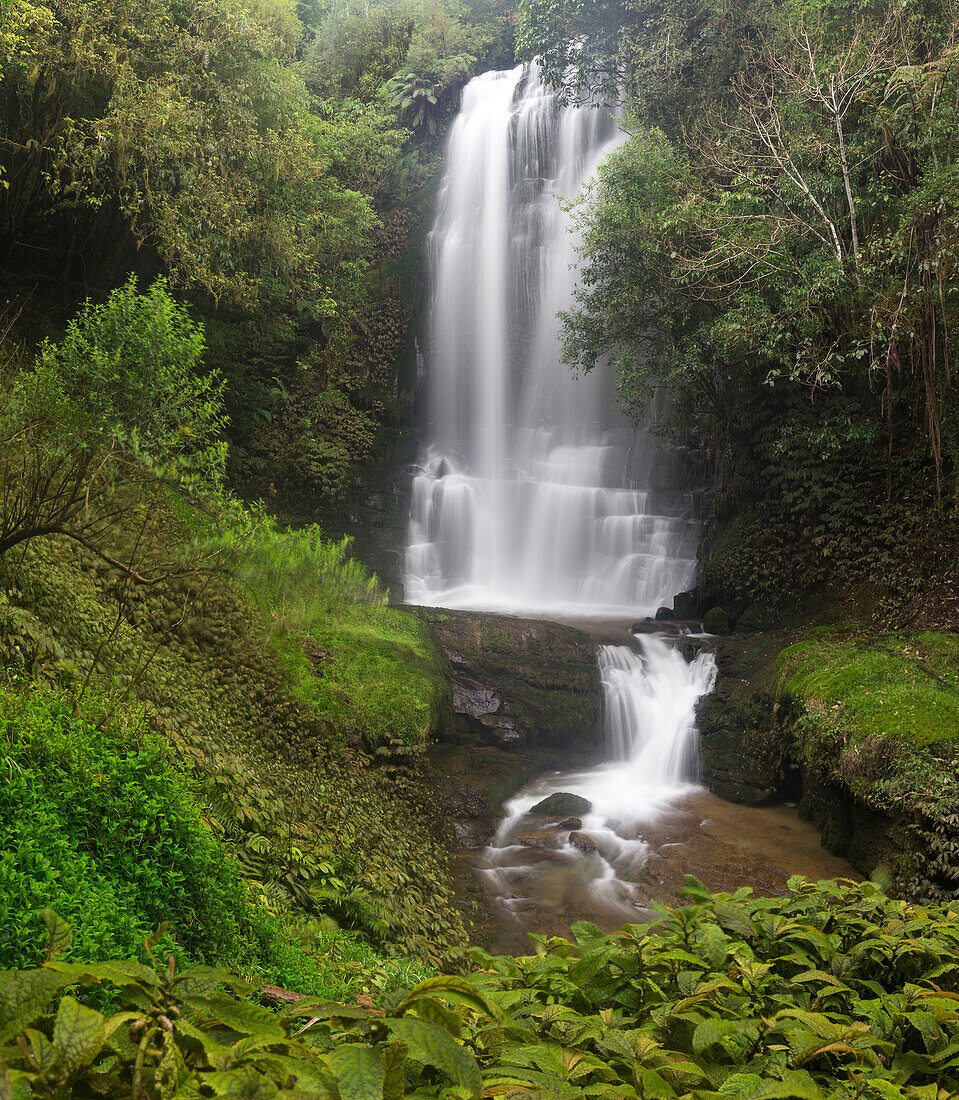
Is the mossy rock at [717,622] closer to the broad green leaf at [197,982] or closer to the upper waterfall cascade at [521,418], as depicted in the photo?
the upper waterfall cascade at [521,418]

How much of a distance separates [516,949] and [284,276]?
14860mm

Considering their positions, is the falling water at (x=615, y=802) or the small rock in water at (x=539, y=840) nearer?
the falling water at (x=615, y=802)

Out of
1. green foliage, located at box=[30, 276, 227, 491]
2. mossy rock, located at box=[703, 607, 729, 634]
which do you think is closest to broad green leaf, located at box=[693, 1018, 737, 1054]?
green foliage, located at box=[30, 276, 227, 491]

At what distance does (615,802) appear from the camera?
9258 millimetres

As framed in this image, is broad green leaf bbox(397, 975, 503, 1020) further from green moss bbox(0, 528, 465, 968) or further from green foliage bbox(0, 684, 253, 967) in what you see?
green moss bbox(0, 528, 465, 968)

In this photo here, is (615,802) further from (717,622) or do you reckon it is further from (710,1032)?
(710,1032)

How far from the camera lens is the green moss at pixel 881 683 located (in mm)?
7145

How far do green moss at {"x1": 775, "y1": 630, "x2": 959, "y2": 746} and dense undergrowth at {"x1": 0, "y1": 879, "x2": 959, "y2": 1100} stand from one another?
5631 mm

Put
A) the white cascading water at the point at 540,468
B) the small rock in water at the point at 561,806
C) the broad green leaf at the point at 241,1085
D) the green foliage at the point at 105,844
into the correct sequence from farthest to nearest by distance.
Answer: the white cascading water at the point at 540,468
the small rock in water at the point at 561,806
the green foliage at the point at 105,844
the broad green leaf at the point at 241,1085

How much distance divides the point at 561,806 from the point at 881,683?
12.4 ft

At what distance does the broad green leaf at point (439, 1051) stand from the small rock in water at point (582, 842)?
734 cm

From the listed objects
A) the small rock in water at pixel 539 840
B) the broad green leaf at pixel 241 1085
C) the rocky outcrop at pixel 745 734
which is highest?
the broad green leaf at pixel 241 1085

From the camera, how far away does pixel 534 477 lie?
19.9 metres

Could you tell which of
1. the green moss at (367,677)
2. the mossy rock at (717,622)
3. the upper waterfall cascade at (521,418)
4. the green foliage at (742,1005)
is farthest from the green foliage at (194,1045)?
the upper waterfall cascade at (521,418)
